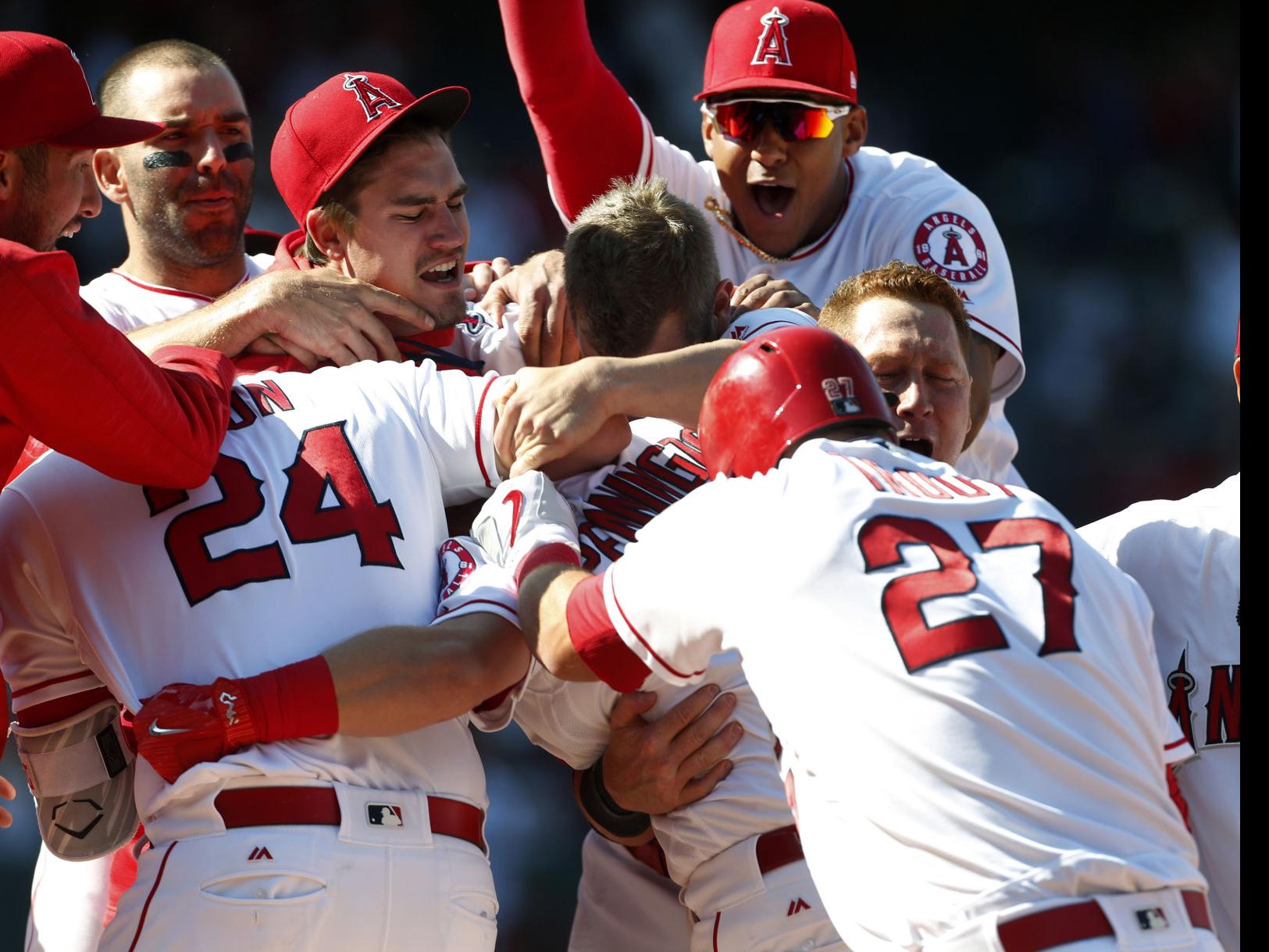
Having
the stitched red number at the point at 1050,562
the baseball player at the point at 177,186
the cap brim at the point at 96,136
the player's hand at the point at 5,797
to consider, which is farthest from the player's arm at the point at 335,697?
the baseball player at the point at 177,186

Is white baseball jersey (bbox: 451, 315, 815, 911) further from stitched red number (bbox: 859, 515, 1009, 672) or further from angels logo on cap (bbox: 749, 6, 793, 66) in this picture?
angels logo on cap (bbox: 749, 6, 793, 66)

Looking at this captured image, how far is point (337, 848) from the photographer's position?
7.15 feet

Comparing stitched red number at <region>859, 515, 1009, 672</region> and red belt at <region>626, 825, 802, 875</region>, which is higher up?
stitched red number at <region>859, 515, 1009, 672</region>

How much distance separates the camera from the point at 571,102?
13.0 ft

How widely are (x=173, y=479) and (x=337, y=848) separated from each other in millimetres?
600

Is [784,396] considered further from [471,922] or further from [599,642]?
→ [471,922]

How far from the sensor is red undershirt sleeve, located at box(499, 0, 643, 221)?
150 inches

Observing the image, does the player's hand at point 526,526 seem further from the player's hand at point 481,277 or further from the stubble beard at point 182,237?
the stubble beard at point 182,237

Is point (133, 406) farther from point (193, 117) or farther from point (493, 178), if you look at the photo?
point (493, 178)

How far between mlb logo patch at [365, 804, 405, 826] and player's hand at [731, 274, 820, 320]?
4.24ft

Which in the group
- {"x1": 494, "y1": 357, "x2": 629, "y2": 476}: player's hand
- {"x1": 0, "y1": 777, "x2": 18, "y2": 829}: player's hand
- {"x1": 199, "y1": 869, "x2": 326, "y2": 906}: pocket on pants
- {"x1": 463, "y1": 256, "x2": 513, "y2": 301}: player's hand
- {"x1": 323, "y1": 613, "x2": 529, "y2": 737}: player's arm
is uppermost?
{"x1": 463, "y1": 256, "x2": 513, "y2": 301}: player's hand

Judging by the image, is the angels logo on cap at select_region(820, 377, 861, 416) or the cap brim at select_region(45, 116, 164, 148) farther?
the cap brim at select_region(45, 116, 164, 148)

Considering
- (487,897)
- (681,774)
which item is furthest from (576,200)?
(487,897)

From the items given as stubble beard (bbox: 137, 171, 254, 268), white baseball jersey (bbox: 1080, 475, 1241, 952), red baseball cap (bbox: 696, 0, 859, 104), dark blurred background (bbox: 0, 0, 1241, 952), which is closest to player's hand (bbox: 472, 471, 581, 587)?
white baseball jersey (bbox: 1080, 475, 1241, 952)
